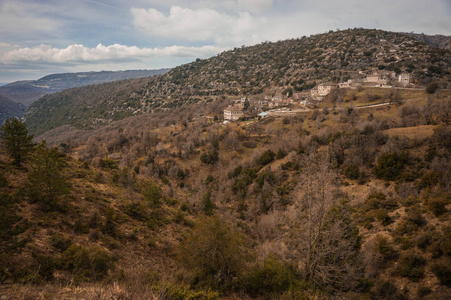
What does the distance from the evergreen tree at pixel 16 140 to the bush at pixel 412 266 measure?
2377 centimetres

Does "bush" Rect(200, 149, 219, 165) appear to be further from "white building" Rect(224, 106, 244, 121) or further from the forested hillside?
"white building" Rect(224, 106, 244, 121)

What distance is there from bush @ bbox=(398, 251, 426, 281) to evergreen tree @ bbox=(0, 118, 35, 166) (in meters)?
23.8

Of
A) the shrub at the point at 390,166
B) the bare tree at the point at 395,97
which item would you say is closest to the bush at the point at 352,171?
the shrub at the point at 390,166

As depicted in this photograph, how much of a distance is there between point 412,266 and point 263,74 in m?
115

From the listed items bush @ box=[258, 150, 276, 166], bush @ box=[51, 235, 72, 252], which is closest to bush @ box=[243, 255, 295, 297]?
bush @ box=[51, 235, 72, 252]

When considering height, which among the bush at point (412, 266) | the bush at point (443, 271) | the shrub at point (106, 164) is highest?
the shrub at point (106, 164)

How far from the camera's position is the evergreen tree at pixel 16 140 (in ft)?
40.4

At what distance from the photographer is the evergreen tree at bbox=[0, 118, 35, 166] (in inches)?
484

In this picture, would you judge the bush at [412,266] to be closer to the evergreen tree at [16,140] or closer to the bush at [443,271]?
the bush at [443,271]

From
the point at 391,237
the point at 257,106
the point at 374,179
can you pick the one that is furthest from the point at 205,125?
the point at 391,237

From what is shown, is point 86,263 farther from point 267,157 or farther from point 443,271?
point 267,157

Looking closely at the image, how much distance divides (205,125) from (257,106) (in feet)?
67.8

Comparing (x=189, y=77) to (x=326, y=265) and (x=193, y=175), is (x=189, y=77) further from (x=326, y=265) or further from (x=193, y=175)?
(x=326, y=265)

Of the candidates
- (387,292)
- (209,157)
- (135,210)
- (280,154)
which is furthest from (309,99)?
(135,210)
